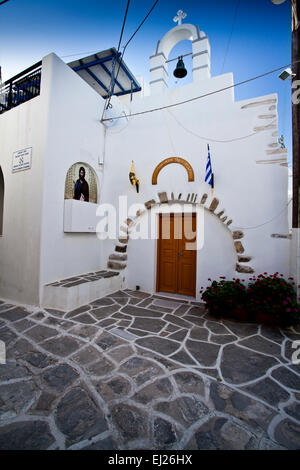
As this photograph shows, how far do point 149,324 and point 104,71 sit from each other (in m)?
7.97

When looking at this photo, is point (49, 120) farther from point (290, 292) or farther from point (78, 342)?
point (290, 292)

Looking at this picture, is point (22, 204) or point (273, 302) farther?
point (22, 204)

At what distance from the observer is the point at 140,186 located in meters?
5.34

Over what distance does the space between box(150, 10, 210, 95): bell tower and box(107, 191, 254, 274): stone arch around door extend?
2913mm

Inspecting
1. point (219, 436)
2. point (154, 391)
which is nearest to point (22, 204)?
point (154, 391)

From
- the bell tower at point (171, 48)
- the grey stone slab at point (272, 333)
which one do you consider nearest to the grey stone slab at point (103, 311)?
the grey stone slab at point (272, 333)

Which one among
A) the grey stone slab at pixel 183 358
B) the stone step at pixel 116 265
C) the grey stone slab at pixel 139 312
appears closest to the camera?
the grey stone slab at pixel 183 358

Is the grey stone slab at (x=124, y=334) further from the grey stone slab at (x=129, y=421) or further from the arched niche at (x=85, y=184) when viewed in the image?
the arched niche at (x=85, y=184)

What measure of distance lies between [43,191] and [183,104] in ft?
13.0

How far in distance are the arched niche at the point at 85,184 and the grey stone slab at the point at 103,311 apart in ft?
8.55

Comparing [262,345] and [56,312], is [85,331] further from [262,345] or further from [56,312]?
[262,345]

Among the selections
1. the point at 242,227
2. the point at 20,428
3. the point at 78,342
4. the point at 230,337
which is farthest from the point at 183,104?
the point at 20,428

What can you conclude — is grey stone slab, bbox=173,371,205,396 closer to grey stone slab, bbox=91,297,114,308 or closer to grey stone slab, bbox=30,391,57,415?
grey stone slab, bbox=30,391,57,415

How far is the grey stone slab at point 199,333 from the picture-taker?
3.10 metres
